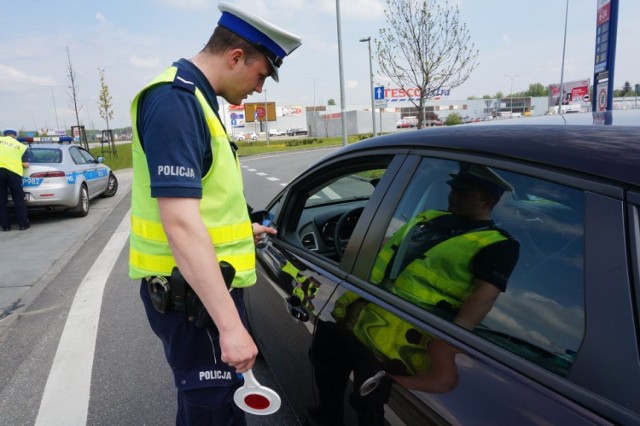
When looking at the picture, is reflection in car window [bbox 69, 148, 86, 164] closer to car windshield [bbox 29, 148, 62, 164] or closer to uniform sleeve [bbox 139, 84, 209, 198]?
car windshield [bbox 29, 148, 62, 164]

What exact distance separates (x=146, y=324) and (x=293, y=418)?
2.01 meters

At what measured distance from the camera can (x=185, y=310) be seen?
1520 mm

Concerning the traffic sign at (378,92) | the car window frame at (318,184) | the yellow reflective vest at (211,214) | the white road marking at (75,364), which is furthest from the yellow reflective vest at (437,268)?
the traffic sign at (378,92)

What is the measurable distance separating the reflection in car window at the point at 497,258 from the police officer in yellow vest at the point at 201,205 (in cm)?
55

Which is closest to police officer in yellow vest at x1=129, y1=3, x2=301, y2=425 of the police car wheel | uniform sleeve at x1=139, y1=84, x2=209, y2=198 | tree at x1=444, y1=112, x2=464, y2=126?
uniform sleeve at x1=139, y1=84, x2=209, y2=198

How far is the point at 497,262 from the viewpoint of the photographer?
4.49ft

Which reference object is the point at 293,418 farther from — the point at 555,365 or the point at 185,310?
the point at 555,365

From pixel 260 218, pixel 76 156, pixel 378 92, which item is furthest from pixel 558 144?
pixel 378 92

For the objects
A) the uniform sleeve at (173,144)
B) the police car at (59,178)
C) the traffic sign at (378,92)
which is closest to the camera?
the uniform sleeve at (173,144)

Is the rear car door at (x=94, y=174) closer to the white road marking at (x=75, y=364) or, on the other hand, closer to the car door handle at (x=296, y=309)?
the white road marking at (x=75, y=364)

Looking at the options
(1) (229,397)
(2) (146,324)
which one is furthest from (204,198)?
(2) (146,324)

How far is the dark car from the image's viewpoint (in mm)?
995

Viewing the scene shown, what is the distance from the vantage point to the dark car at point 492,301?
0.99 metres

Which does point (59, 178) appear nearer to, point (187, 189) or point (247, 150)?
point (187, 189)
